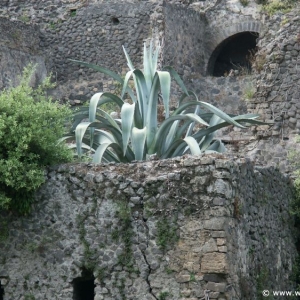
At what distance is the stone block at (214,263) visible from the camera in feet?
47.2

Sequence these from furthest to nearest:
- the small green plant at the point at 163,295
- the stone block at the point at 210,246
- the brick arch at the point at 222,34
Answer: the brick arch at the point at 222,34 → the small green plant at the point at 163,295 → the stone block at the point at 210,246

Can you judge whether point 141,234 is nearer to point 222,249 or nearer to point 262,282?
point 222,249

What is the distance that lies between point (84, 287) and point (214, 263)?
6.94 ft

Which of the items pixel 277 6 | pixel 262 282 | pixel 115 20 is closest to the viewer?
pixel 262 282

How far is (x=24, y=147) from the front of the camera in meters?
15.2

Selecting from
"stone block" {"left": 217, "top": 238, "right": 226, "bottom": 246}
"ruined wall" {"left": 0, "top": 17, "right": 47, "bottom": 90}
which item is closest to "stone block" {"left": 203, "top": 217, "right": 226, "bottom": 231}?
"stone block" {"left": 217, "top": 238, "right": 226, "bottom": 246}

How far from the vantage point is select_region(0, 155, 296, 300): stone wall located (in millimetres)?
14539

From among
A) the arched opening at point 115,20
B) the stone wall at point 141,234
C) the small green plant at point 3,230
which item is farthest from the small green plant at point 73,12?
the small green plant at point 3,230

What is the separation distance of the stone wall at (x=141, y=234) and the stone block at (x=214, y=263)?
1 centimetres

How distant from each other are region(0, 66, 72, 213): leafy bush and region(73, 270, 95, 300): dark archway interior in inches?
48.3

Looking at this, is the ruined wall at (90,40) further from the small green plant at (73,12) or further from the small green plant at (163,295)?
the small green plant at (163,295)

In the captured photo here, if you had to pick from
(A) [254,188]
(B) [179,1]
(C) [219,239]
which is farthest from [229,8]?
(C) [219,239]
